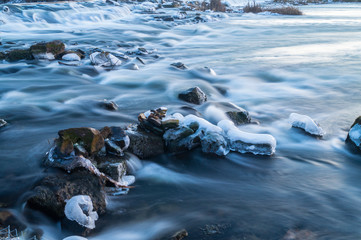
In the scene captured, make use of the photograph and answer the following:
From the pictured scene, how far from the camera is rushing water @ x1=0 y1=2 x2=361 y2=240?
9.11 feet

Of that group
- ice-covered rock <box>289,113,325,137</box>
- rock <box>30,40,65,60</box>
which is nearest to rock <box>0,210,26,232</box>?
ice-covered rock <box>289,113,325,137</box>

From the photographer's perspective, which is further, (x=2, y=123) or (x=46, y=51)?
(x=46, y=51)

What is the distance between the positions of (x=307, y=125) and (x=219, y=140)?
1.68 meters

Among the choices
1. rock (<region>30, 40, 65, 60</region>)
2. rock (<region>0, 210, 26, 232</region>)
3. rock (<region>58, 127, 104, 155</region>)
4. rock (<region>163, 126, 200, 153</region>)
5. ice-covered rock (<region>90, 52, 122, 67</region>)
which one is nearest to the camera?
rock (<region>0, 210, 26, 232</region>)

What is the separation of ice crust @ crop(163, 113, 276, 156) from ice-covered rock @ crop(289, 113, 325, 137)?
1.00 meters

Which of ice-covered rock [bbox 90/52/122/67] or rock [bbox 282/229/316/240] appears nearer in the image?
rock [bbox 282/229/316/240]

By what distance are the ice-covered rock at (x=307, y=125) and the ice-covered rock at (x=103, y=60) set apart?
5118mm

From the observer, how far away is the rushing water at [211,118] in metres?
2.78

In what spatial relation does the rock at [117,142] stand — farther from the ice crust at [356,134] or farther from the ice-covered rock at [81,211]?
the ice crust at [356,134]

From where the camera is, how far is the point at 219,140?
13.1 ft

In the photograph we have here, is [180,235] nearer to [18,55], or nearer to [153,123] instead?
[153,123]

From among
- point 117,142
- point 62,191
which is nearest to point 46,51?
point 117,142

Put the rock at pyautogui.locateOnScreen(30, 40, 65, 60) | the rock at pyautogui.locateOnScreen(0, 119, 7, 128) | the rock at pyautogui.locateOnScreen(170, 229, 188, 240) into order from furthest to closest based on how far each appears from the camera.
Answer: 1. the rock at pyautogui.locateOnScreen(30, 40, 65, 60)
2. the rock at pyautogui.locateOnScreen(0, 119, 7, 128)
3. the rock at pyautogui.locateOnScreen(170, 229, 188, 240)

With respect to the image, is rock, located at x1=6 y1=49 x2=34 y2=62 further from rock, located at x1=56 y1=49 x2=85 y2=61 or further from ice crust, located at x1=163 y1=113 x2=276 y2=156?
ice crust, located at x1=163 y1=113 x2=276 y2=156
